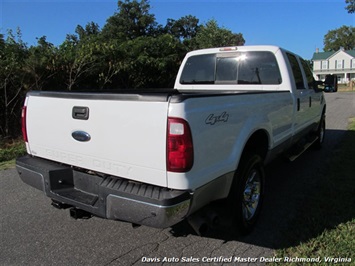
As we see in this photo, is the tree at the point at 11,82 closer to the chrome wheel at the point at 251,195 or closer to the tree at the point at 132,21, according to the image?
the chrome wheel at the point at 251,195

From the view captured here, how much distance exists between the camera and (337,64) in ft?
211

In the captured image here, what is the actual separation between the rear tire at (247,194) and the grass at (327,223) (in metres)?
0.41

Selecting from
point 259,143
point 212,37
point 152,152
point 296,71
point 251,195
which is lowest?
point 251,195

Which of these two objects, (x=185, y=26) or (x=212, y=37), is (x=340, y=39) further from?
(x=212, y=37)

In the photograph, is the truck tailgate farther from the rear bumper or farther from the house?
the house

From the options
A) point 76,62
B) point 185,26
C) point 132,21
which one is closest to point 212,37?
point 76,62

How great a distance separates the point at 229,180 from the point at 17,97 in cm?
733

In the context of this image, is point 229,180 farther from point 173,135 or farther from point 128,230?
point 128,230

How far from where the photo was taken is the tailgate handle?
9.41 ft

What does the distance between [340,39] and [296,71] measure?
96.4 m

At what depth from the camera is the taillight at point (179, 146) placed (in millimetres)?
2414

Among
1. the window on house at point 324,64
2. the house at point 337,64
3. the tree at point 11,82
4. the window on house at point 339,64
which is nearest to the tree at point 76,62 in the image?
the tree at point 11,82

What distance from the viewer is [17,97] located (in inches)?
335

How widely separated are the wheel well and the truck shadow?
0.80m
